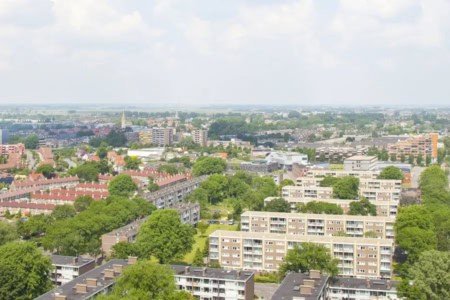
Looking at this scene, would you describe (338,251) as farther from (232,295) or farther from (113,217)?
(113,217)

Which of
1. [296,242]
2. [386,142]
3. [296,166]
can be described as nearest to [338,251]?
[296,242]

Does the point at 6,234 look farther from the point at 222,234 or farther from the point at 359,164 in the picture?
the point at 359,164

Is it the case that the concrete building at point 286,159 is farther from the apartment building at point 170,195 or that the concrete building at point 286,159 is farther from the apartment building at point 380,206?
the apartment building at point 380,206

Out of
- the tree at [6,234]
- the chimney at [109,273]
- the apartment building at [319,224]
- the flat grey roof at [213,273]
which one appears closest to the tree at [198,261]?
the flat grey roof at [213,273]

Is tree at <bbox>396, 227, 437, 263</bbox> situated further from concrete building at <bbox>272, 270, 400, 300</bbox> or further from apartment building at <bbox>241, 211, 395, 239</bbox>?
concrete building at <bbox>272, 270, 400, 300</bbox>

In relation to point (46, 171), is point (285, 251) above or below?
above

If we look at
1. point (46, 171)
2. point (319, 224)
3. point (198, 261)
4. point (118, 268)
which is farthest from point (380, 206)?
point (46, 171)

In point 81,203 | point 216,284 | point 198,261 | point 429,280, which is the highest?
point 429,280
